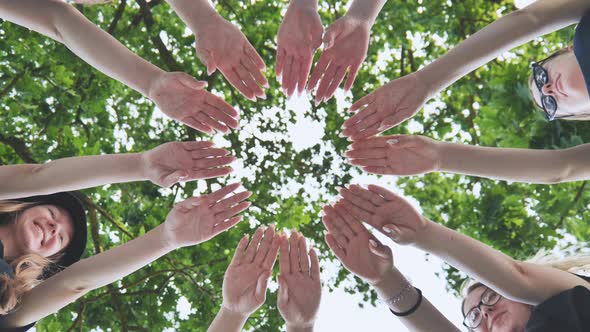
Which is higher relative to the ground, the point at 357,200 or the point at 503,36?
the point at 503,36

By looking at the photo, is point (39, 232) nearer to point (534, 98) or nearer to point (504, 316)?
point (504, 316)

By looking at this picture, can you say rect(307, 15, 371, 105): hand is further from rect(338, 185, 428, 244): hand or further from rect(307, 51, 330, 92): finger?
rect(338, 185, 428, 244): hand

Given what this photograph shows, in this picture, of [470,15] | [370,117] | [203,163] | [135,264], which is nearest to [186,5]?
[203,163]

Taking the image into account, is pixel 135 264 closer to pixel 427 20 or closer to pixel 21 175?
pixel 21 175

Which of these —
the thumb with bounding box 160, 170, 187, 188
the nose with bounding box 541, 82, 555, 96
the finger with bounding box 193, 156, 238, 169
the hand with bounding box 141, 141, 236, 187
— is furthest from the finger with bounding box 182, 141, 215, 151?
the nose with bounding box 541, 82, 555, 96

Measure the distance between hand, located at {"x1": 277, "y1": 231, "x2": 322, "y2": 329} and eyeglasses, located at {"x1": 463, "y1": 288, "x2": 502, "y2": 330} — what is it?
1306 millimetres

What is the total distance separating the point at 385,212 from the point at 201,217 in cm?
164

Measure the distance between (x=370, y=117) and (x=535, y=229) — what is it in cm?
273

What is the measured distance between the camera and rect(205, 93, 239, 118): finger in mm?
4305

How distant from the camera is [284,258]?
466 centimetres

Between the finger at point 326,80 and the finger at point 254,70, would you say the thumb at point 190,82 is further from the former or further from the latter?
the finger at point 326,80

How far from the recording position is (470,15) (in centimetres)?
757

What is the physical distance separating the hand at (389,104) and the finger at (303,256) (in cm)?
120

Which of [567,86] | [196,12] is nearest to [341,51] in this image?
[196,12]
